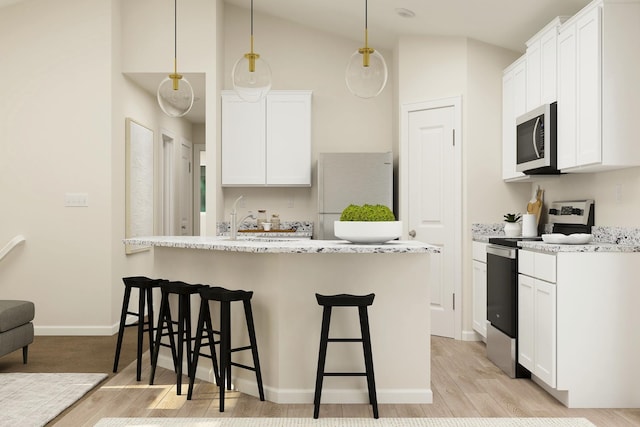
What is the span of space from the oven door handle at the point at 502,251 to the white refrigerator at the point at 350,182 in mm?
1382

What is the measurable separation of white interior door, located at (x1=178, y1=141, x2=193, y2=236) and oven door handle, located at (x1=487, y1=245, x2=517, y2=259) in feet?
15.2

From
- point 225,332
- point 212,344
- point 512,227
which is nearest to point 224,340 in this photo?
point 225,332

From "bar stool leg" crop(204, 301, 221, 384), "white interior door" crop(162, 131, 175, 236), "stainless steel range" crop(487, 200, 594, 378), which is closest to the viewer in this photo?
"bar stool leg" crop(204, 301, 221, 384)

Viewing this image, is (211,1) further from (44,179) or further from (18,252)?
(18,252)

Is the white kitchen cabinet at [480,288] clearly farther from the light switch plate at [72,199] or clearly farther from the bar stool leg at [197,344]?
the light switch plate at [72,199]

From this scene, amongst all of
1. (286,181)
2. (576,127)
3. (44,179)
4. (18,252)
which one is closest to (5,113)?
(44,179)

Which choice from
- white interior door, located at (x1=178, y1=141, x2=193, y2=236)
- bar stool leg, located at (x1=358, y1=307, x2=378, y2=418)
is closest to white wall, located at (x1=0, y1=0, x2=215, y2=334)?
white interior door, located at (x1=178, y1=141, x2=193, y2=236)

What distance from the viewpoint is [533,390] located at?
3818mm

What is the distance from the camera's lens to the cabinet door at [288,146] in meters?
6.22

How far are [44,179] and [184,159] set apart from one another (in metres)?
2.78

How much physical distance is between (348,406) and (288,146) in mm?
3315

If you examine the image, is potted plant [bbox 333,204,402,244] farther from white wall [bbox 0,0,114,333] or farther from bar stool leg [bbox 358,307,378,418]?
white wall [bbox 0,0,114,333]

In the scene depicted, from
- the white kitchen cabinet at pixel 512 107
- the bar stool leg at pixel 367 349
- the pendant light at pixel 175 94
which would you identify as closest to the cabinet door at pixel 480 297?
the white kitchen cabinet at pixel 512 107

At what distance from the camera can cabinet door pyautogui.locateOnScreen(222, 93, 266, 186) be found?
20.4 feet
